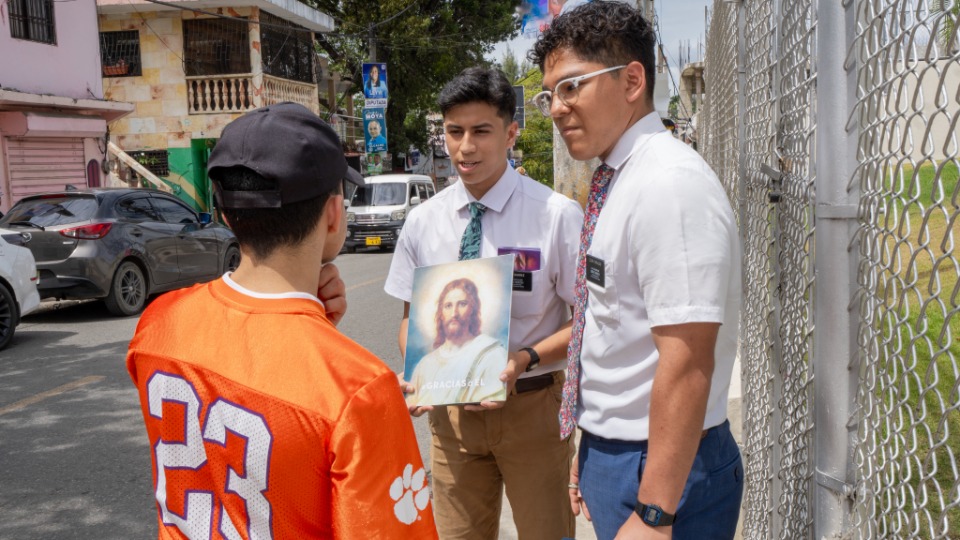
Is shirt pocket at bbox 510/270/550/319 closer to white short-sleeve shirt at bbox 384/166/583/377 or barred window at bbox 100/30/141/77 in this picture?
white short-sleeve shirt at bbox 384/166/583/377

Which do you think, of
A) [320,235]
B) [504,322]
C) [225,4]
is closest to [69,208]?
[504,322]

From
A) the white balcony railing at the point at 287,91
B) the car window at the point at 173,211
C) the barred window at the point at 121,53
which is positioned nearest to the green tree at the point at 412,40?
the white balcony railing at the point at 287,91

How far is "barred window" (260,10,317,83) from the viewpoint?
81.8 feet

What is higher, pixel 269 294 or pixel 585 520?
pixel 269 294

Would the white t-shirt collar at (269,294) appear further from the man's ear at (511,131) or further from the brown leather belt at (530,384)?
the man's ear at (511,131)

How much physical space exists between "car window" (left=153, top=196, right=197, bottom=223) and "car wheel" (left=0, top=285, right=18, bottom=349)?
322cm

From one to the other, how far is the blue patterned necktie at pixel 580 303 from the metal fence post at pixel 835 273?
56 cm

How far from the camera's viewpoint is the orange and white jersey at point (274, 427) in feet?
4.42

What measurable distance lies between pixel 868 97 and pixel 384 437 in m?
0.96

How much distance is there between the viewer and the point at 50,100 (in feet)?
55.1

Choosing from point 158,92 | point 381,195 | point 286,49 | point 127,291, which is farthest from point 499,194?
point 286,49

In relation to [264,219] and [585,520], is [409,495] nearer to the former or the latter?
[264,219]

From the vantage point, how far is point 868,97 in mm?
1396

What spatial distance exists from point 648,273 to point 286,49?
26623mm
